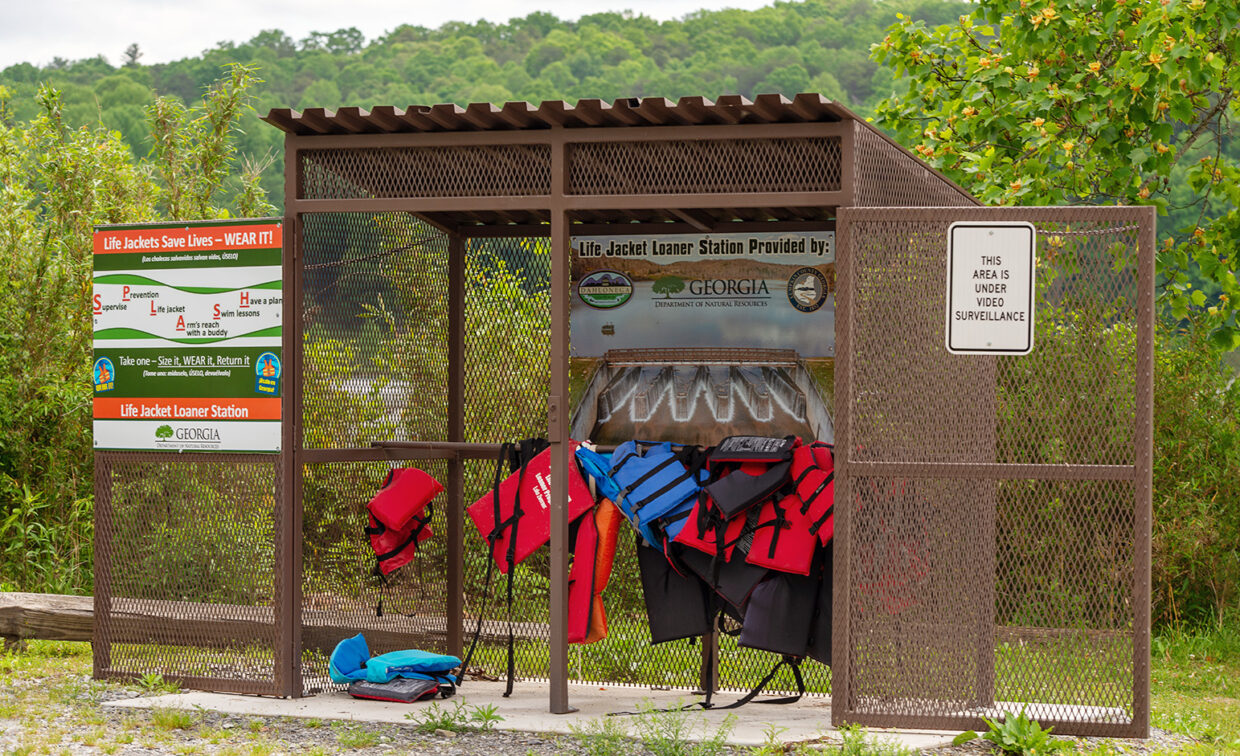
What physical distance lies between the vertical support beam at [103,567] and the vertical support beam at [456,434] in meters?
1.77

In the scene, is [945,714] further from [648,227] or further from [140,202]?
[140,202]

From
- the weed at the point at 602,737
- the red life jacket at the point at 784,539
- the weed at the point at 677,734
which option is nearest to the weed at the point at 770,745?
the weed at the point at 677,734

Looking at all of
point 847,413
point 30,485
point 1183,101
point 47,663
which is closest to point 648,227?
point 847,413

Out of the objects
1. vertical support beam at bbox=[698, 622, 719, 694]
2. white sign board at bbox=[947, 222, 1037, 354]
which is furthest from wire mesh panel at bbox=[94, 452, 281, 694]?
white sign board at bbox=[947, 222, 1037, 354]

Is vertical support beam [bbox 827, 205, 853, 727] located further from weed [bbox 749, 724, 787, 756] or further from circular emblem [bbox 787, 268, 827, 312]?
circular emblem [bbox 787, 268, 827, 312]

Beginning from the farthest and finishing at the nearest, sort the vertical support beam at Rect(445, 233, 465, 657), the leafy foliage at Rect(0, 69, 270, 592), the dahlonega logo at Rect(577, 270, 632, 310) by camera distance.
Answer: the leafy foliage at Rect(0, 69, 270, 592)
the vertical support beam at Rect(445, 233, 465, 657)
the dahlonega logo at Rect(577, 270, 632, 310)

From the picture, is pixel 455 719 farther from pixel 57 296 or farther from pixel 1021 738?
pixel 57 296

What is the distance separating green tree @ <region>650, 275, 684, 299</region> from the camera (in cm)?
718

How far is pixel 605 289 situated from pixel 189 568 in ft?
8.48

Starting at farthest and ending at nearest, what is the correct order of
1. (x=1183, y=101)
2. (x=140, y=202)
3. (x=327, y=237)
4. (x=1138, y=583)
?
1. (x=140, y=202)
2. (x=1183, y=101)
3. (x=327, y=237)
4. (x=1138, y=583)

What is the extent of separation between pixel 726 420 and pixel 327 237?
2275mm

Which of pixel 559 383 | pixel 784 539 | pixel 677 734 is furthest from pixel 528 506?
pixel 677 734

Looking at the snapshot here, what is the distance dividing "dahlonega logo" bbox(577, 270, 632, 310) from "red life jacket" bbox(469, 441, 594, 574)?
95 centimetres

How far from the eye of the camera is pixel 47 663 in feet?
25.8
